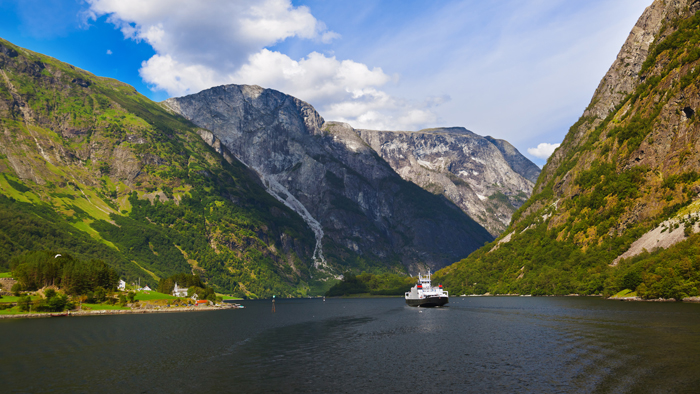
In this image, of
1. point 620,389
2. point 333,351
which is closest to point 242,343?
point 333,351

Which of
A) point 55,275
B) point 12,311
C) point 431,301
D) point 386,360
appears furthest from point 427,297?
point 55,275

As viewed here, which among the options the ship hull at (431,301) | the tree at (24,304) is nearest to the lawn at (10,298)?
the tree at (24,304)

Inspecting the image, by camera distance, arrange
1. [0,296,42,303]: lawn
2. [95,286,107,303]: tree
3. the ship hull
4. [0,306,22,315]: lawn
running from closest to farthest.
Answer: [0,306,22,315]: lawn < [0,296,42,303]: lawn < the ship hull < [95,286,107,303]: tree

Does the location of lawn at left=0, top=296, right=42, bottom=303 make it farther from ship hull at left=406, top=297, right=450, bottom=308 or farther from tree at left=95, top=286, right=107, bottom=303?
ship hull at left=406, top=297, right=450, bottom=308

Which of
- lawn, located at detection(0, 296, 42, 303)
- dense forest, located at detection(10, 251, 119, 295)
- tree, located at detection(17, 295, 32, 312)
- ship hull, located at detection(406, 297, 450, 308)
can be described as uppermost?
dense forest, located at detection(10, 251, 119, 295)

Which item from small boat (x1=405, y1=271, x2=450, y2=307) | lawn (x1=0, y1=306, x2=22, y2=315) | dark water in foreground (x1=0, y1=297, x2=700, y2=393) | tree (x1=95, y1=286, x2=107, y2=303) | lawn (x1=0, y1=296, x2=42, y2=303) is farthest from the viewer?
tree (x1=95, y1=286, x2=107, y2=303)

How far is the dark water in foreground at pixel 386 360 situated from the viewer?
148 ft

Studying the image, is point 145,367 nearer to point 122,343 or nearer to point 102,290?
point 122,343

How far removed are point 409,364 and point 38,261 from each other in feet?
642

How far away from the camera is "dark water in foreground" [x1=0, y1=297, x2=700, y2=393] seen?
4503 cm

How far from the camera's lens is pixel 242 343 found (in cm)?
8325

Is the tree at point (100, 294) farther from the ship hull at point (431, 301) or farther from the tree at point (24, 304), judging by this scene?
the ship hull at point (431, 301)

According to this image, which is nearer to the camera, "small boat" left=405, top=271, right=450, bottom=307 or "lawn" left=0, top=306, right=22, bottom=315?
"lawn" left=0, top=306, right=22, bottom=315

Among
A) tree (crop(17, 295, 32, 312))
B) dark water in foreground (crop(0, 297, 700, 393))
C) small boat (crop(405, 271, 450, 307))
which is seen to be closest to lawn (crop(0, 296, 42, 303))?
tree (crop(17, 295, 32, 312))
